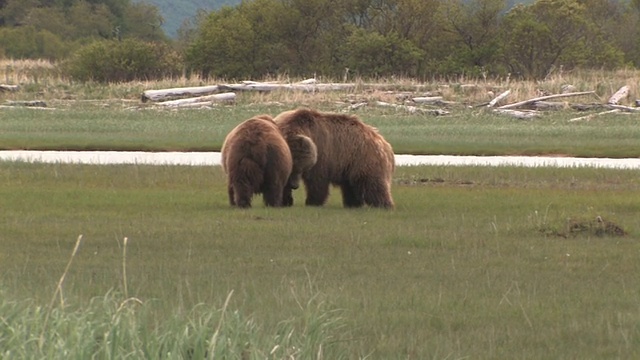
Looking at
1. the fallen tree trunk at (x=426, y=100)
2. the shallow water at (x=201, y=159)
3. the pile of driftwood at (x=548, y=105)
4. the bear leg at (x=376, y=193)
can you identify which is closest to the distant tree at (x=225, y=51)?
the fallen tree trunk at (x=426, y=100)

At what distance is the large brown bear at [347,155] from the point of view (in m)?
16.7

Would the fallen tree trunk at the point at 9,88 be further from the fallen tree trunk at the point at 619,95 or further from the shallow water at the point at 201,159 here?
the fallen tree trunk at the point at 619,95

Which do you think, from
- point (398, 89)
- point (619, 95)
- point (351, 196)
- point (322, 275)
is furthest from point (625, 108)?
point (322, 275)

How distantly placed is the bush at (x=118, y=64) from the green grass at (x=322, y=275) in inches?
1452

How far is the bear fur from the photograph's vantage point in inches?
609

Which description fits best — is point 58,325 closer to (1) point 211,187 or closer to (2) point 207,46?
(1) point 211,187

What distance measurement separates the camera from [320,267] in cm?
1127

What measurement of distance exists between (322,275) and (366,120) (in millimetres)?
27466

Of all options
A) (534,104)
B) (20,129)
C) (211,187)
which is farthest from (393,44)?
(211,187)

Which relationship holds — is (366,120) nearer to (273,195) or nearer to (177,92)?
(177,92)

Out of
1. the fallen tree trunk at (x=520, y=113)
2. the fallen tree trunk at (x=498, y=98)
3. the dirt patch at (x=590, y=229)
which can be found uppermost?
the dirt patch at (x=590, y=229)

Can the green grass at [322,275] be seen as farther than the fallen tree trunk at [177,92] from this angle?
No

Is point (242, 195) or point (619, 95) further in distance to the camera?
point (619, 95)

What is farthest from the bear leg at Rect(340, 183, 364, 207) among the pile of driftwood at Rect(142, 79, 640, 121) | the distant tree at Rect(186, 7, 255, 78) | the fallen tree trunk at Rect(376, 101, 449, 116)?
the distant tree at Rect(186, 7, 255, 78)
